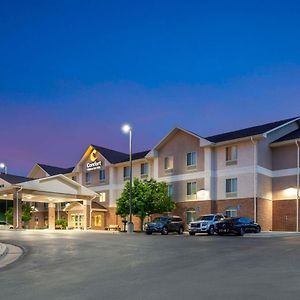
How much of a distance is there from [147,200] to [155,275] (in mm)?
37062

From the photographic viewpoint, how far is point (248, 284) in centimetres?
1059

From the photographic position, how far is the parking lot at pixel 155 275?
385 inches

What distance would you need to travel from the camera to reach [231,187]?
47.6m

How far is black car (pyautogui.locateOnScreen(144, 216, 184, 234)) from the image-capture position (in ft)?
135

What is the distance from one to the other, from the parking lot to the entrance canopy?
32.5 m

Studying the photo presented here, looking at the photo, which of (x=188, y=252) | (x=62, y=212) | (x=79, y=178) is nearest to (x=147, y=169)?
(x=79, y=178)

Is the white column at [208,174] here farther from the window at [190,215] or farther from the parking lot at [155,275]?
the parking lot at [155,275]

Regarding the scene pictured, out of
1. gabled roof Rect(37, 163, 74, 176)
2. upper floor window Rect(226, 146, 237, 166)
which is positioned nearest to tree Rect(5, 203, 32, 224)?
gabled roof Rect(37, 163, 74, 176)

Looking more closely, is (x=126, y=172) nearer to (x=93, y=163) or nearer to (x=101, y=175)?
(x=101, y=175)

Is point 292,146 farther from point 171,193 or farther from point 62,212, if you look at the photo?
point 62,212

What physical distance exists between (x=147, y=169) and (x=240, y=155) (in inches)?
569

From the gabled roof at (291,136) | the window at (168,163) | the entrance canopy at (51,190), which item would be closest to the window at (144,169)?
the window at (168,163)

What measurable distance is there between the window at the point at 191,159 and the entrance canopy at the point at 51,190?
1352 centimetres

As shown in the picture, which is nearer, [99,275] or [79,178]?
[99,275]
